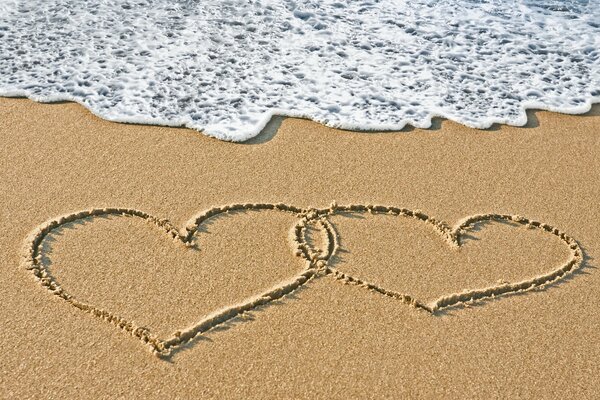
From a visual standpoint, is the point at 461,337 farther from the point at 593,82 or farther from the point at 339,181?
the point at 593,82

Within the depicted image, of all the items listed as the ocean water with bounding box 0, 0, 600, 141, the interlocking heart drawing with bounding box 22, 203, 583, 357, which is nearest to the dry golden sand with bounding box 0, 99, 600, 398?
the interlocking heart drawing with bounding box 22, 203, 583, 357

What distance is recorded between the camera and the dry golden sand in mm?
2584

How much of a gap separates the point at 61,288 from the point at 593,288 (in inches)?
81.6

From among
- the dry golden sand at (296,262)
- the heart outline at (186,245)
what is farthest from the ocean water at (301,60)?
the heart outline at (186,245)

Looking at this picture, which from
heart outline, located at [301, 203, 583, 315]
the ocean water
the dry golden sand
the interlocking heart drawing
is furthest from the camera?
the ocean water

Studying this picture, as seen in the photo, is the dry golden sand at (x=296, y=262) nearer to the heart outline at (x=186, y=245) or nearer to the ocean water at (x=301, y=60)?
the heart outline at (x=186, y=245)

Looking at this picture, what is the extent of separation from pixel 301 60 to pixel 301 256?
76.1 inches

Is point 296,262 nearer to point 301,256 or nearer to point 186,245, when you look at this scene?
point 301,256

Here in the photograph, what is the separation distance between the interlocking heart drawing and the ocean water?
0.77m

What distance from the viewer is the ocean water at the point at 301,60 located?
418 cm

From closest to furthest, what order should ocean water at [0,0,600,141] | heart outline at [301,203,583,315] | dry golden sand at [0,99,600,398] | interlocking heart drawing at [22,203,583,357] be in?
dry golden sand at [0,99,600,398] → interlocking heart drawing at [22,203,583,357] → heart outline at [301,203,583,315] → ocean water at [0,0,600,141]

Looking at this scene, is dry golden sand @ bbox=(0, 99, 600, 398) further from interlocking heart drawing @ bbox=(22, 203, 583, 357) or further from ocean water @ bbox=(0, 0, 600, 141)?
ocean water @ bbox=(0, 0, 600, 141)

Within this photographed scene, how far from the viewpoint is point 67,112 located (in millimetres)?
4008

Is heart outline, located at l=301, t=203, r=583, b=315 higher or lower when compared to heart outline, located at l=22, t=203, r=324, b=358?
higher
